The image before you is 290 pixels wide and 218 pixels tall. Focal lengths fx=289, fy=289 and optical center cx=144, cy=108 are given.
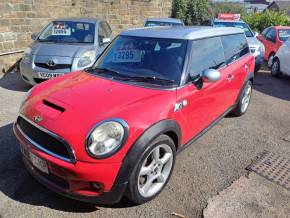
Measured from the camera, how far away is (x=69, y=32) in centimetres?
689

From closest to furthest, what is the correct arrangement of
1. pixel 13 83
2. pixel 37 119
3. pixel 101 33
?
pixel 37 119 < pixel 13 83 < pixel 101 33

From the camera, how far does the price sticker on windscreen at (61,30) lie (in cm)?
688

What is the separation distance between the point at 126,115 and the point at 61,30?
16.6ft

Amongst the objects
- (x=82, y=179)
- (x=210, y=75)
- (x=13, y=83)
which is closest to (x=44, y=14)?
(x=13, y=83)

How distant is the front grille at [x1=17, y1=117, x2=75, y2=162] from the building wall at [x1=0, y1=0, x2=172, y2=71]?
6046 mm

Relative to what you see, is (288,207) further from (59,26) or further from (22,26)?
(22,26)

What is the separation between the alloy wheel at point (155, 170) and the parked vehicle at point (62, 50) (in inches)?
143

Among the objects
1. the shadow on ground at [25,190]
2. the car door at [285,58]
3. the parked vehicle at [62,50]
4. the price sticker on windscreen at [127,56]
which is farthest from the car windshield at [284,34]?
the shadow on ground at [25,190]

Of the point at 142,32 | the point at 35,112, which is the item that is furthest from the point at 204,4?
the point at 35,112

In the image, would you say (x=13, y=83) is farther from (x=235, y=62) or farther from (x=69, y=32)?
(x=235, y=62)

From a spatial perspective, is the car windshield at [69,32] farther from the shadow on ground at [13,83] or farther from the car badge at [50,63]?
the shadow on ground at [13,83]

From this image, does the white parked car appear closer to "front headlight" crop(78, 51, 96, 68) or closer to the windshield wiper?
"front headlight" crop(78, 51, 96, 68)

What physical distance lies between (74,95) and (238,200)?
2.04m

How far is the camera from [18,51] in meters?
8.56
